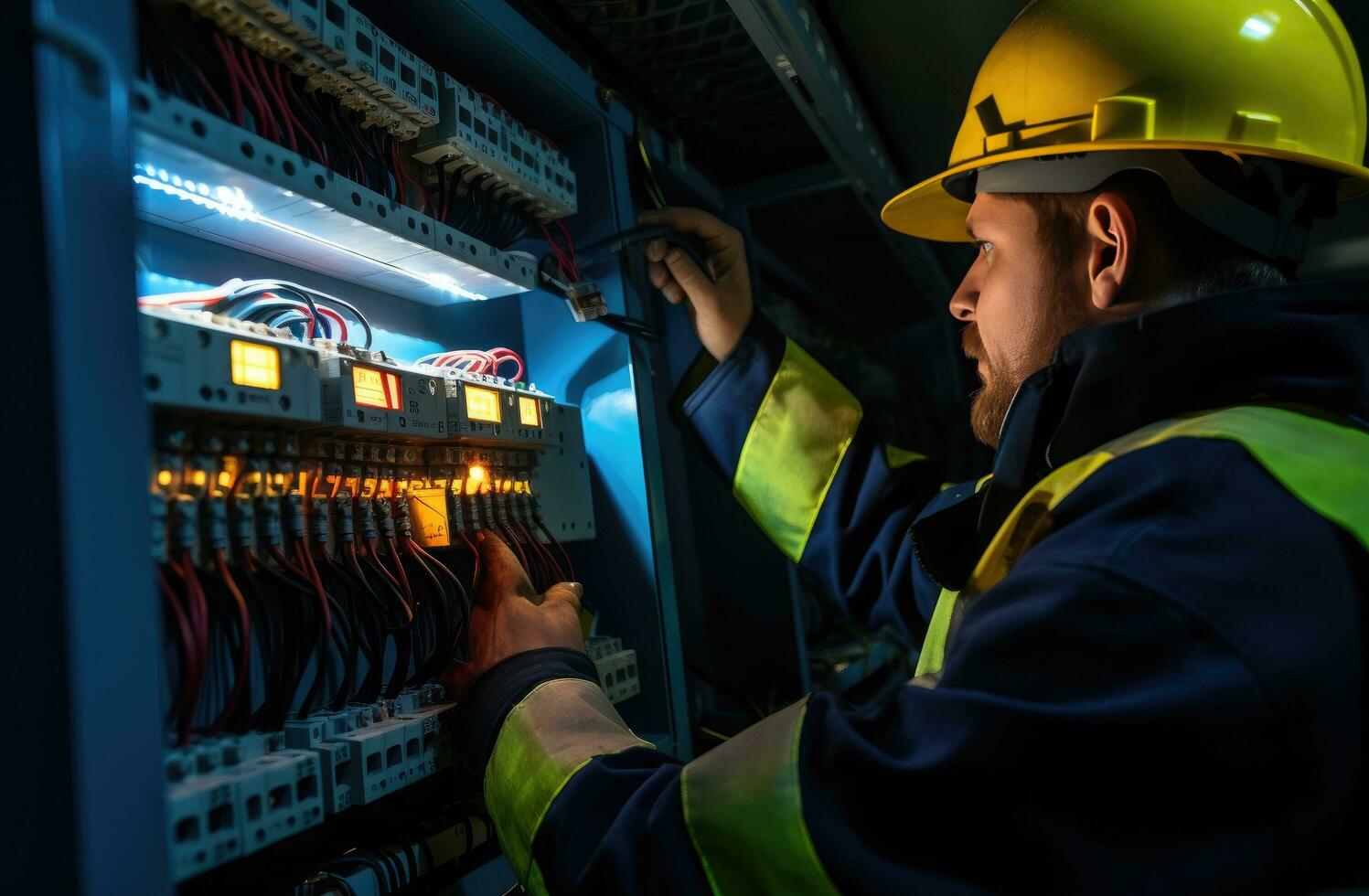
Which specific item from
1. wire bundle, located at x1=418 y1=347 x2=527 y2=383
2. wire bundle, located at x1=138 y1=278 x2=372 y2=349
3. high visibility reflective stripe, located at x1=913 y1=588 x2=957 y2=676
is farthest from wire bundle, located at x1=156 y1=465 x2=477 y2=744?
high visibility reflective stripe, located at x1=913 y1=588 x2=957 y2=676

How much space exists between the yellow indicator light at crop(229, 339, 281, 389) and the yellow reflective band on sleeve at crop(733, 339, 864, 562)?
2.73 feet

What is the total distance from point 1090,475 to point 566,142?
111 cm

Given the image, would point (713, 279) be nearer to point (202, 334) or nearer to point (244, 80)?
point (244, 80)

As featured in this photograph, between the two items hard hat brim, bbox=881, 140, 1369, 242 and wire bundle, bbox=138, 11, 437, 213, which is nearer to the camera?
wire bundle, bbox=138, 11, 437, 213

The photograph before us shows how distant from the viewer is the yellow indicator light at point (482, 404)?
3.75ft

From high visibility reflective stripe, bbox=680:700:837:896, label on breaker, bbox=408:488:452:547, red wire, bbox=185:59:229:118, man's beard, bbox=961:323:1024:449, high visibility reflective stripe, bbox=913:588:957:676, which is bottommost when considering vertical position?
high visibility reflective stripe, bbox=680:700:837:896

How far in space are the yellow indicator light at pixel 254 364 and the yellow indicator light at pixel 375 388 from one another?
→ 114 millimetres

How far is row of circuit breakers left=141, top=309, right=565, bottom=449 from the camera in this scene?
0.72 m

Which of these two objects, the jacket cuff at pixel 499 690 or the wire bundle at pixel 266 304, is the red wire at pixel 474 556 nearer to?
the jacket cuff at pixel 499 690

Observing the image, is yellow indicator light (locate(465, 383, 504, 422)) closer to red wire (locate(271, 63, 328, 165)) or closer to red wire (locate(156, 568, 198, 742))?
red wire (locate(271, 63, 328, 165))

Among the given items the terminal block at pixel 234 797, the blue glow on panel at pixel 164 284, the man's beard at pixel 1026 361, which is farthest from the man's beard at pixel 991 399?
the blue glow on panel at pixel 164 284

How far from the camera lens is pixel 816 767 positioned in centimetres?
74

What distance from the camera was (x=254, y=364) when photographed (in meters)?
0.81

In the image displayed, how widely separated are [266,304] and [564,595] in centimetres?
54
